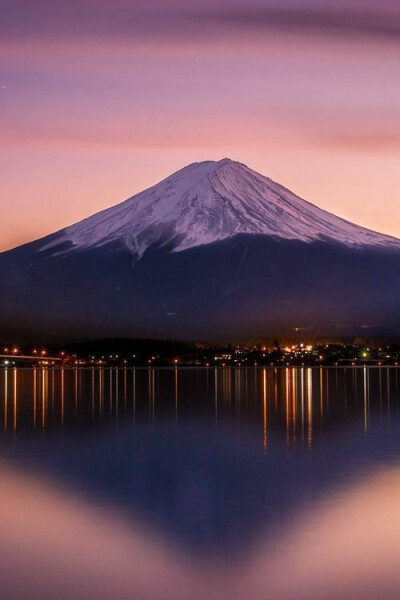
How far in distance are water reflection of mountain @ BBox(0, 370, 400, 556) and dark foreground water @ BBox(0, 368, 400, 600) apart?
0.04m

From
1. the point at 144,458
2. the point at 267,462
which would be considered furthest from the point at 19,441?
the point at 267,462

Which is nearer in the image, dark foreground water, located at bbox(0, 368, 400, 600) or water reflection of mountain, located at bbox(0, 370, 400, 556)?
→ dark foreground water, located at bbox(0, 368, 400, 600)

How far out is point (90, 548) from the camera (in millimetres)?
11102

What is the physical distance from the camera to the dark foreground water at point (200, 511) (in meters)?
9.77

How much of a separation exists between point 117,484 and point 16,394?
27883 millimetres

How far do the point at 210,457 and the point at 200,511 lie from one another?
6.02 metres

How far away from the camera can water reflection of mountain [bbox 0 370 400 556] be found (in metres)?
13.0

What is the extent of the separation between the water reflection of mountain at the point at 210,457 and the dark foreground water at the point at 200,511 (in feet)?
0.13

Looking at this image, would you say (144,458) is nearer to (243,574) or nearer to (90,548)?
(90,548)

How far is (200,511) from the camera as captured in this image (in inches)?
517

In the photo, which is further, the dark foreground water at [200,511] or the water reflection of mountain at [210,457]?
the water reflection of mountain at [210,457]

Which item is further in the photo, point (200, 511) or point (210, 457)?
point (210, 457)

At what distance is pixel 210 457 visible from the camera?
19.1 m

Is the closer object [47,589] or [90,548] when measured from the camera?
[47,589]
